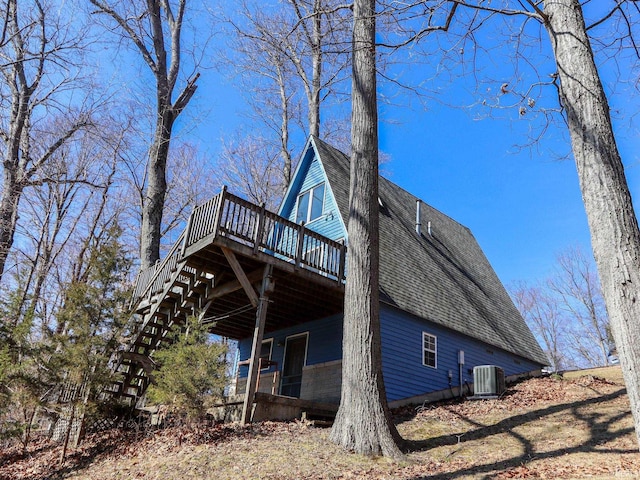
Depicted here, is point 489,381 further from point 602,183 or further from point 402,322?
point 602,183

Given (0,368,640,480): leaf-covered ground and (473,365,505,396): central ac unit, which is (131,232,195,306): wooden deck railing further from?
(473,365,505,396): central ac unit

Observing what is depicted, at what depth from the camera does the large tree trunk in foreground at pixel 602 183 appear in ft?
13.2

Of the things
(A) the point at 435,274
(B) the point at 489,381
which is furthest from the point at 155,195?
(B) the point at 489,381

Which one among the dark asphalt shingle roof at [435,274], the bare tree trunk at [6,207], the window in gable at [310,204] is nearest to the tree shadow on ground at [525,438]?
the dark asphalt shingle roof at [435,274]

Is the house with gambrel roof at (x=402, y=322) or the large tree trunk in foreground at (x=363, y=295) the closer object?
the large tree trunk in foreground at (x=363, y=295)

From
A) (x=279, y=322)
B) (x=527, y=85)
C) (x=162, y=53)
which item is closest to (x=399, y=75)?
(x=527, y=85)

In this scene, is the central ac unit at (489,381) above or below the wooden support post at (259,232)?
below

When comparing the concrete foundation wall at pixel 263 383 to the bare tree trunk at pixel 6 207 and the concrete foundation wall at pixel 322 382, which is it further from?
the bare tree trunk at pixel 6 207

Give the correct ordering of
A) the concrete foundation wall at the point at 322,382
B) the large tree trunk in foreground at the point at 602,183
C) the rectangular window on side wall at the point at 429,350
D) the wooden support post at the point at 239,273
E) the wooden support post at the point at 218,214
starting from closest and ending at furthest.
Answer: the large tree trunk in foreground at the point at 602,183
the wooden support post at the point at 218,214
the wooden support post at the point at 239,273
the concrete foundation wall at the point at 322,382
the rectangular window on side wall at the point at 429,350

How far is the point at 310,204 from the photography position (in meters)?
15.7

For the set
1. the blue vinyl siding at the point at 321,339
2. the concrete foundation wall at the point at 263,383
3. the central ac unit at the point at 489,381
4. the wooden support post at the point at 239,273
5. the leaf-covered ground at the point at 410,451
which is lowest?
the leaf-covered ground at the point at 410,451

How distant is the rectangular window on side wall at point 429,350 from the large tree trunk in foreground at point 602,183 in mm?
9631

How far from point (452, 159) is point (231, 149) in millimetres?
13376

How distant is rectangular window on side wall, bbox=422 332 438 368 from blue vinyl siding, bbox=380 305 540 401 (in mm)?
114
